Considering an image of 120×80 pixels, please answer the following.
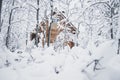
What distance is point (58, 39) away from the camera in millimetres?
22672

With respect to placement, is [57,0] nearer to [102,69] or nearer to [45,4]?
[45,4]

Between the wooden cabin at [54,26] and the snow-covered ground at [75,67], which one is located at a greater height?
the wooden cabin at [54,26]

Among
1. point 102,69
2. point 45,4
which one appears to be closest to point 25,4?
point 45,4

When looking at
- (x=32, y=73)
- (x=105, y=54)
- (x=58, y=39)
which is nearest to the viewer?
(x=105, y=54)

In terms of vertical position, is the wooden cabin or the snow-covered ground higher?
the wooden cabin

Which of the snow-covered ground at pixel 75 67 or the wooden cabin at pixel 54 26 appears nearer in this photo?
the snow-covered ground at pixel 75 67

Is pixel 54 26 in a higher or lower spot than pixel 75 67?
higher

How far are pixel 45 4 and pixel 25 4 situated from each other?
1907 millimetres

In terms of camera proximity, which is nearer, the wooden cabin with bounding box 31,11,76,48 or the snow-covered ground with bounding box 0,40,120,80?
the snow-covered ground with bounding box 0,40,120,80

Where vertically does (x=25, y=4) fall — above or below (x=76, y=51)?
above

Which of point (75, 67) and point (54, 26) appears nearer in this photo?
point (75, 67)

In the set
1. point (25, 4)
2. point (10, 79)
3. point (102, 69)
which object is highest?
point (25, 4)

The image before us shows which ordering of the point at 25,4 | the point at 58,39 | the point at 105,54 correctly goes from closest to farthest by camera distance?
the point at 105,54 < the point at 25,4 < the point at 58,39

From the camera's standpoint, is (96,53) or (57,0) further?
(57,0)
